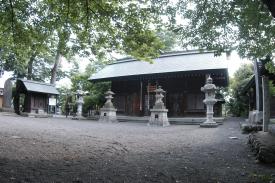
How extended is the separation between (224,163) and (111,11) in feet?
16.5

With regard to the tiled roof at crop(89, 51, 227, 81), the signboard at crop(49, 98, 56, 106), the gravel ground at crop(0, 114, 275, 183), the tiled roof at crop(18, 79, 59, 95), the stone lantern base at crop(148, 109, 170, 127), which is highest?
the tiled roof at crop(89, 51, 227, 81)

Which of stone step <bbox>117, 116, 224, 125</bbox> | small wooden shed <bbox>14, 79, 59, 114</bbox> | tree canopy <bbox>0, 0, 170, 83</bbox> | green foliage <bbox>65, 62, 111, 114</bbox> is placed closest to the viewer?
tree canopy <bbox>0, 0, 170, 83</bbox>

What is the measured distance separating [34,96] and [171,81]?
11729 millimetres

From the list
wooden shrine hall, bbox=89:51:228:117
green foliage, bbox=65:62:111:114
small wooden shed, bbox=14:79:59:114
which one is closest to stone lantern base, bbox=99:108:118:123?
wooden shrine hall, bbox=89:51:228:117

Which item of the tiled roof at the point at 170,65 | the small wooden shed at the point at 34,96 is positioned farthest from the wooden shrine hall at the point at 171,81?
the small wooden shed at the point at 34,96

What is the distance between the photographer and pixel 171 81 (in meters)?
23.2

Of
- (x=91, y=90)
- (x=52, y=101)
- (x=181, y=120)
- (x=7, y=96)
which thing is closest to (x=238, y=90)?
Result: (x=181, y=120)

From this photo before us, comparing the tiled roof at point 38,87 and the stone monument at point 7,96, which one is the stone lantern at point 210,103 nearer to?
the tiled roof at point 38,87

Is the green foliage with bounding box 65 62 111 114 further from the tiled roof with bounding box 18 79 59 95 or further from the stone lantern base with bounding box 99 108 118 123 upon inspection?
the stone lantern base with bounding box 99 108 118 123

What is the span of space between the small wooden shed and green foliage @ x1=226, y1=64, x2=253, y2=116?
18.1 metres

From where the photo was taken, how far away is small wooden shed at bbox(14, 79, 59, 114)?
2325 centimetres

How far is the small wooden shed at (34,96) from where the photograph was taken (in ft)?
76.3

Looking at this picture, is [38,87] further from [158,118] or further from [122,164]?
[122,164]

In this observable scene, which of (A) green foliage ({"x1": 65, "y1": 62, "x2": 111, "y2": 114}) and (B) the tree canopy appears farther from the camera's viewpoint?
(A) green foliage ({"x1": 65, "y1": 62, "x2": 111, "y2": 114})
